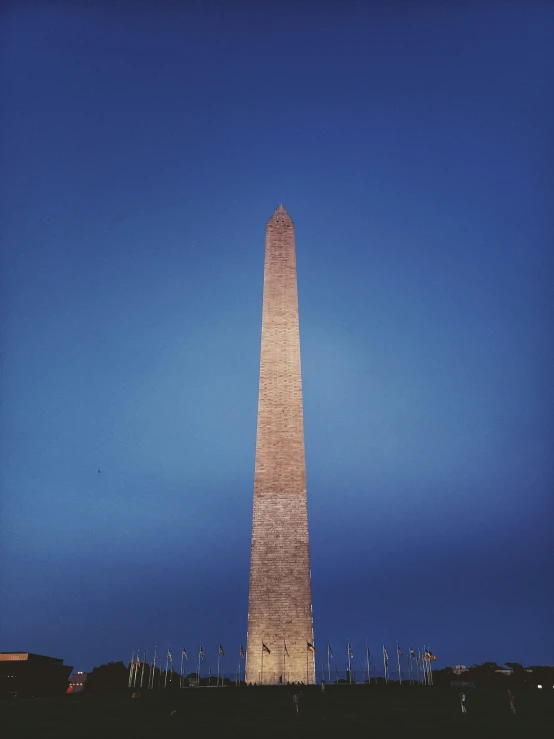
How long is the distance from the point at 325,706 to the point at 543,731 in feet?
27.3

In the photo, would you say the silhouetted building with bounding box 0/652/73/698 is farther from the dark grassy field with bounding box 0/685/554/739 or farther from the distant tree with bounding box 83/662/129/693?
the dark grassy field with bounding box 0/685/554/739

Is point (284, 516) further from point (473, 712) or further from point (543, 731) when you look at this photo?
point (543, 731)

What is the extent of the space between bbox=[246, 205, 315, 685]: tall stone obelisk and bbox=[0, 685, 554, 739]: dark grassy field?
112 inches

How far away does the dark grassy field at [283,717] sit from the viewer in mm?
15164

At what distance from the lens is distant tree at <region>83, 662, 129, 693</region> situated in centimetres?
5858

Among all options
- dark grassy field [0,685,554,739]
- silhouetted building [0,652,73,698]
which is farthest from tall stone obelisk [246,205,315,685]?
silhouetted building [0,652,73,698]

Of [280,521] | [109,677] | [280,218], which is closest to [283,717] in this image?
[280,521]

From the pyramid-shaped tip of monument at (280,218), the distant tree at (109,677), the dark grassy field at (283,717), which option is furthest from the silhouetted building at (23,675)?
the pyramid-shaped tip of monument at (280,218)

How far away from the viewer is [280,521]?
104 ft

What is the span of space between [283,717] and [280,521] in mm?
13363

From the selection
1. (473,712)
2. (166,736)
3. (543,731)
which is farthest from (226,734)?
(473,712)

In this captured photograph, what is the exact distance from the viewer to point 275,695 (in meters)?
25.3

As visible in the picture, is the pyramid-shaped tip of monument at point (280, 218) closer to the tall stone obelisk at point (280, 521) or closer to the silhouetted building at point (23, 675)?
the tall stone obelisk at point (280, 521)

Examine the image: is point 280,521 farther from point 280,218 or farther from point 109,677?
point 109,677
